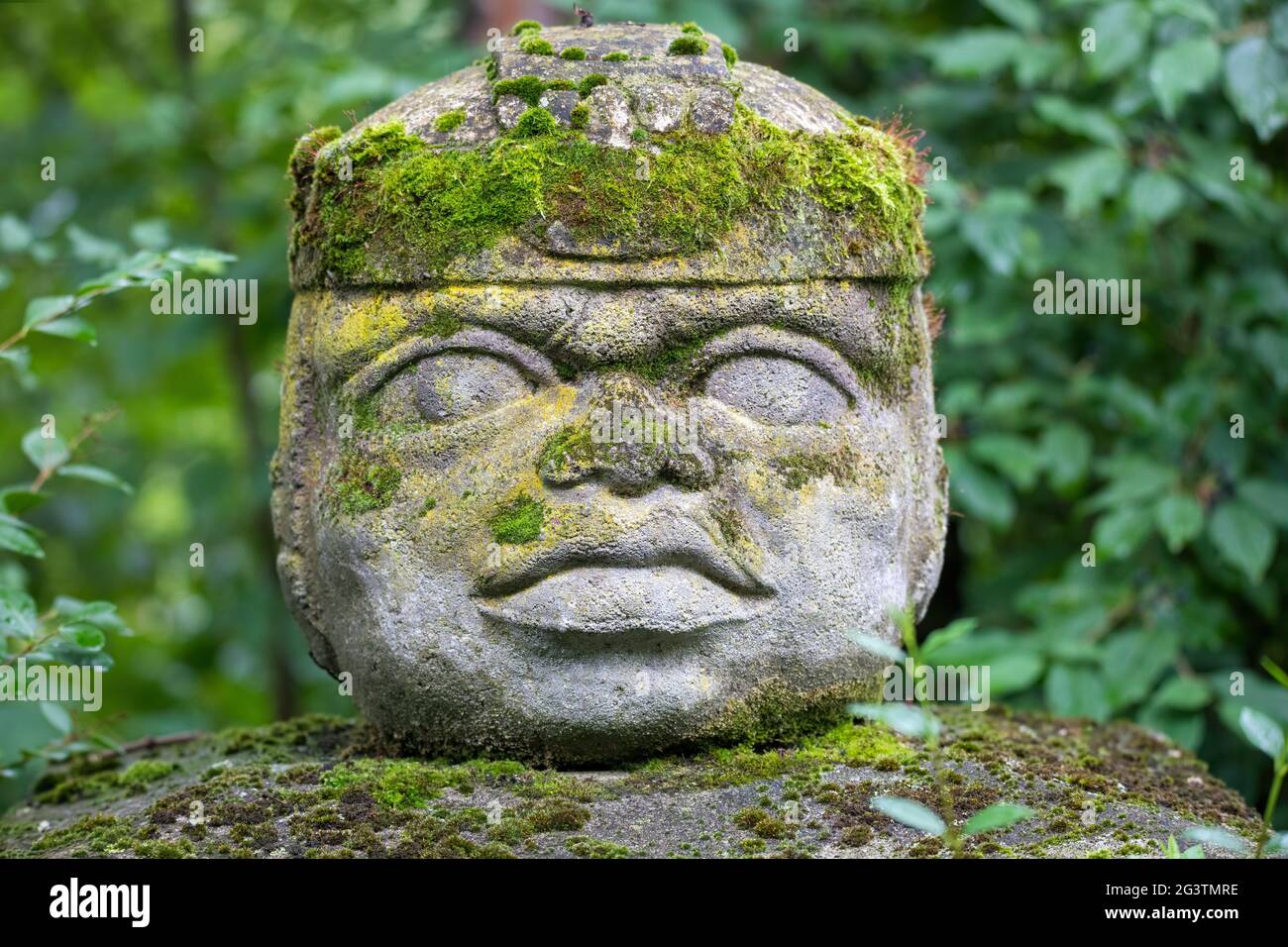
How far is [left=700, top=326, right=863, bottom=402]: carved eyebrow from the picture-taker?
344cm

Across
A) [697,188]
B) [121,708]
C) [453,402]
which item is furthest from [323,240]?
[121,708]

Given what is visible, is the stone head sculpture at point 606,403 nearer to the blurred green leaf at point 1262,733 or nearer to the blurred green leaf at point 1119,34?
the blurred green leaf at point 1262,733

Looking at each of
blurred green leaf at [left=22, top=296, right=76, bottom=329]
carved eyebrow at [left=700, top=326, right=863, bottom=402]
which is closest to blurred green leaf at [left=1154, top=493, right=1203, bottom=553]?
carved eyebrow at [left=700, top=326, right=863, bottom=402]

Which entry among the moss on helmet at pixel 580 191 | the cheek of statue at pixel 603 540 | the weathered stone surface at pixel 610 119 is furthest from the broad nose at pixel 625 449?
the weathered stone surface at pixel 610 119

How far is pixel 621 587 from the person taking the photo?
328 centimetres

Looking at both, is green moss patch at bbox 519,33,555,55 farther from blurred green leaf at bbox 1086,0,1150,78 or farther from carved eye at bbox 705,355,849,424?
blurred green leaf at bbox 1086,0,1150,78

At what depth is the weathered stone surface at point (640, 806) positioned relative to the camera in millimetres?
3010

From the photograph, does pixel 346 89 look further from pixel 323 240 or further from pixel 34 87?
pixel 34 87

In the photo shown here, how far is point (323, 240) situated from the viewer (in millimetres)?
3598

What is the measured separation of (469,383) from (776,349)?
2.32 ft

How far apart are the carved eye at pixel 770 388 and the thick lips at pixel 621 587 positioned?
14.1 inches

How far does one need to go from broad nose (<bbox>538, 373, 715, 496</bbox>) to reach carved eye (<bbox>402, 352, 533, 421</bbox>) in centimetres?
18

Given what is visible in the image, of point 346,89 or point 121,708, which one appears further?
point 121,708

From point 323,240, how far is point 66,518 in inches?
183
